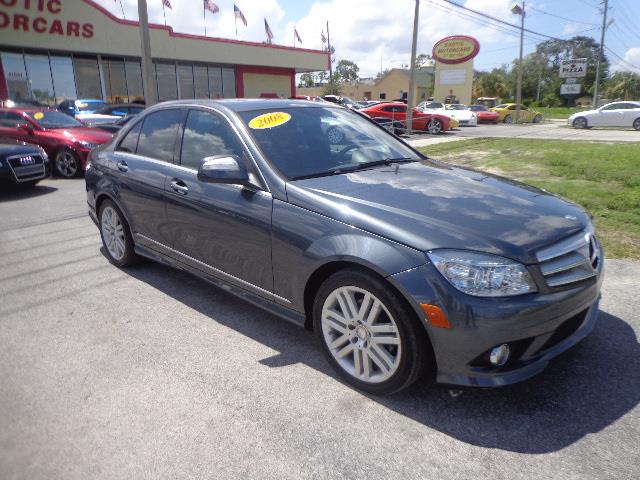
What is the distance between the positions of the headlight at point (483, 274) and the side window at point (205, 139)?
1.70m

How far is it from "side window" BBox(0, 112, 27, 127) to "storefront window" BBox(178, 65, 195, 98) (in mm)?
19773

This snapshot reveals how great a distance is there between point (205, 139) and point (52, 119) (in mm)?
9805

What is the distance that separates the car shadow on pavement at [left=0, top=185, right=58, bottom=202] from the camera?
8.94m

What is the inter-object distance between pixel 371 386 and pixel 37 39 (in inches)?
1002

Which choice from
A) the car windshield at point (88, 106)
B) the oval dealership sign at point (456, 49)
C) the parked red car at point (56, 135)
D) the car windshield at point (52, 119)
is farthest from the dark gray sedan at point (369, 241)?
the oval dealership sign at point (456, 49)

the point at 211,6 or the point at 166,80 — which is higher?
the point at 211,6

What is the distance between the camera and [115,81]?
26781mm

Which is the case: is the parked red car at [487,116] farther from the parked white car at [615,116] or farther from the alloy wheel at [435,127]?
the alloy wheel at [435,127]

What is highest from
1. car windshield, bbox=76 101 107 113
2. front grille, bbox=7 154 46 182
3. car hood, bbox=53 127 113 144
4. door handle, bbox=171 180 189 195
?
car windshield, bbox=76 101 107 113

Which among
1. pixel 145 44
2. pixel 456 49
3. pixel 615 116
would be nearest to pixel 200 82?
pixel 145 44

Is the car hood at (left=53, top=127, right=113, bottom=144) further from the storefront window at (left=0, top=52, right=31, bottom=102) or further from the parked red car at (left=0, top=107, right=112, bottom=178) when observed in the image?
the storefront window at (left=0, top=52, right=31, bottom=102)

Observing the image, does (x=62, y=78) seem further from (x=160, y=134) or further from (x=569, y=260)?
(x=569, y=260)

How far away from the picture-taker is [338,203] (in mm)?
2877

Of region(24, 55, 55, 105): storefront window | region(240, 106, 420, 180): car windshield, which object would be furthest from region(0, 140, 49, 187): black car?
region(24, 55, 55, 105): storefront window
